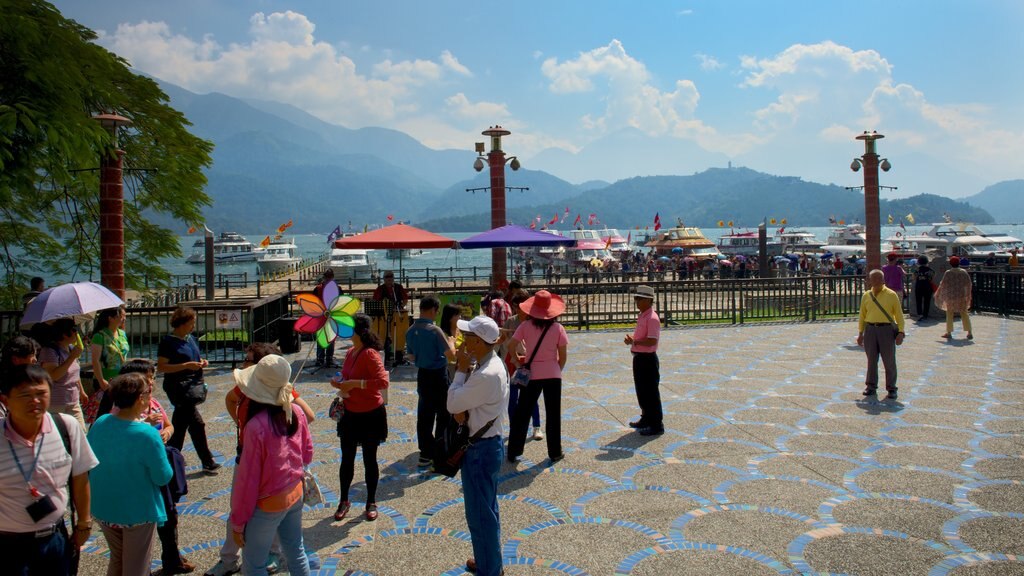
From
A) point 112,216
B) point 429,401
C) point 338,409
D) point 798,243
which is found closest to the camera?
point 338,409

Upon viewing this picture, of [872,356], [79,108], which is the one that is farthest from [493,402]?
[79,108]

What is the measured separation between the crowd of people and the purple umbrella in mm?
133

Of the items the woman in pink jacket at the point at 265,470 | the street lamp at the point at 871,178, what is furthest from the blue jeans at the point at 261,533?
the street lamp at the point at 871,178

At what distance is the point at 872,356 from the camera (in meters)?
9.00

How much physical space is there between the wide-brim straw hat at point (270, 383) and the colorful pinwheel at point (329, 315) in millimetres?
3239

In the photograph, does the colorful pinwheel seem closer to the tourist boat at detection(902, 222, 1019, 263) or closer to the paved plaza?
the paved plaza

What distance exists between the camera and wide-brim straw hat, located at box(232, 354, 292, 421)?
11.8 feet

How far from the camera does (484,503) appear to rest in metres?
4.11

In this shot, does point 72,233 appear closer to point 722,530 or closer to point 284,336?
point 284,336

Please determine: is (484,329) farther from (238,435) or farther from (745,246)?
(745,246)

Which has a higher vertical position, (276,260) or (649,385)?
(276,260)

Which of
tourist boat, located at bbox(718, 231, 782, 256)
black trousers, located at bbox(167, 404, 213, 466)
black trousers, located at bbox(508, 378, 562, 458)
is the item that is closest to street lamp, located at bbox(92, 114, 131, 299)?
black trousers, located at bbox(167, 404, 213, 466)

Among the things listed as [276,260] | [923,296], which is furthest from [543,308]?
[276,260]

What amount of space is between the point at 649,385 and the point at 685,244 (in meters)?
49.2
